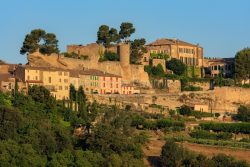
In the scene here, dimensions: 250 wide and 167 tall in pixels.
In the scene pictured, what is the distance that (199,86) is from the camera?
7731 centimetres

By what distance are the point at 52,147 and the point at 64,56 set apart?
23279 mm

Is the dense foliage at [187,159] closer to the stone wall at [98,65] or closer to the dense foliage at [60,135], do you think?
the dense foliage at [60,135]

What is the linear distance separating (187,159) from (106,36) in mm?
26497

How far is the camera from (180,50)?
8156 centimetres

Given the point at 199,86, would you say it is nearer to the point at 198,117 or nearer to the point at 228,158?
the point at 198,117

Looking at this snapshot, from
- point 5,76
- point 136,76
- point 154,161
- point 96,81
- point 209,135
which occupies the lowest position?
point 154,161

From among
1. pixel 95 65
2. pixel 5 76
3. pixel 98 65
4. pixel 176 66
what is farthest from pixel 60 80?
pixel 176 66

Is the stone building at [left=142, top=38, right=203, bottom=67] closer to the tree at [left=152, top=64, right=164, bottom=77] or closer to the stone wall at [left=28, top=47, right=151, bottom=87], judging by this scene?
the tree at [left=152, top=64, right=164, bottom=77]

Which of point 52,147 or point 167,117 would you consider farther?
point 167,117

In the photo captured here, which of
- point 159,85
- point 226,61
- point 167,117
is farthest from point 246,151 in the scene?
point 226,61

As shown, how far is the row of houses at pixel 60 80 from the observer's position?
6306 cm

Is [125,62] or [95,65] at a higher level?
[125,62]

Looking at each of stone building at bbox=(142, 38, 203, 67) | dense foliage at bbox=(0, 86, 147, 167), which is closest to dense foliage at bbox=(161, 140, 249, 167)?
dense foliage at bbox=(0, 86, 147, 167)

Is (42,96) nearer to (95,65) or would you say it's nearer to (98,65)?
(95,65)
